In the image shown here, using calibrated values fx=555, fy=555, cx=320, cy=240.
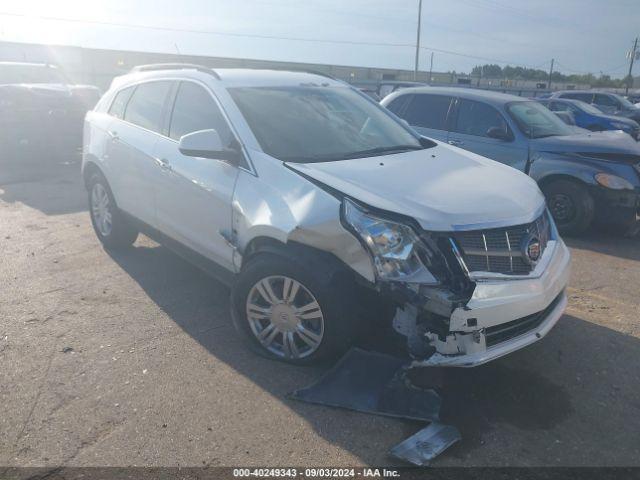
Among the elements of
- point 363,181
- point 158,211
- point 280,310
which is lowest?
point 280,310

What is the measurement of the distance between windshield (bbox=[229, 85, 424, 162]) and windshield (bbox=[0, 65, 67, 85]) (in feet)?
33.0

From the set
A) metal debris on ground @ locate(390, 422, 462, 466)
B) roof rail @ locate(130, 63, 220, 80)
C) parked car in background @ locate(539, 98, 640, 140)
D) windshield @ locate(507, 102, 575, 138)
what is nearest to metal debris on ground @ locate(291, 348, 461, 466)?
metal debris on ground @ locate(390, 422, 462, 466)

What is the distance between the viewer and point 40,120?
35.4 ft

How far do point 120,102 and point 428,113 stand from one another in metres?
4.42

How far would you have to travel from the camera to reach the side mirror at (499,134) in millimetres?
7422

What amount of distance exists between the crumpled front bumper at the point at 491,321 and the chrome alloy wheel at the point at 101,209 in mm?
3932

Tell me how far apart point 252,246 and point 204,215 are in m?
0.62

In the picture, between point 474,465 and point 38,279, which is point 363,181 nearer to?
point 474,465

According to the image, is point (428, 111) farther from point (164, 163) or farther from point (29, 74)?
point (29, 74)

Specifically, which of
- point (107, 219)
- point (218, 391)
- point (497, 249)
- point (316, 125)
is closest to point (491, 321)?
point (497, 249)

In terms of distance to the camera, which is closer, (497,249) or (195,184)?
(497,249)

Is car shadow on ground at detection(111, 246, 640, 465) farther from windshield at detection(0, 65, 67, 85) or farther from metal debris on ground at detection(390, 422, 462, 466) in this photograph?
windshield at detection(0, 65, 67, 85)

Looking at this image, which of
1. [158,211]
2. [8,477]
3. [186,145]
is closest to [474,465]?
[8,477]

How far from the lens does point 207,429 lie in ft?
10.1
